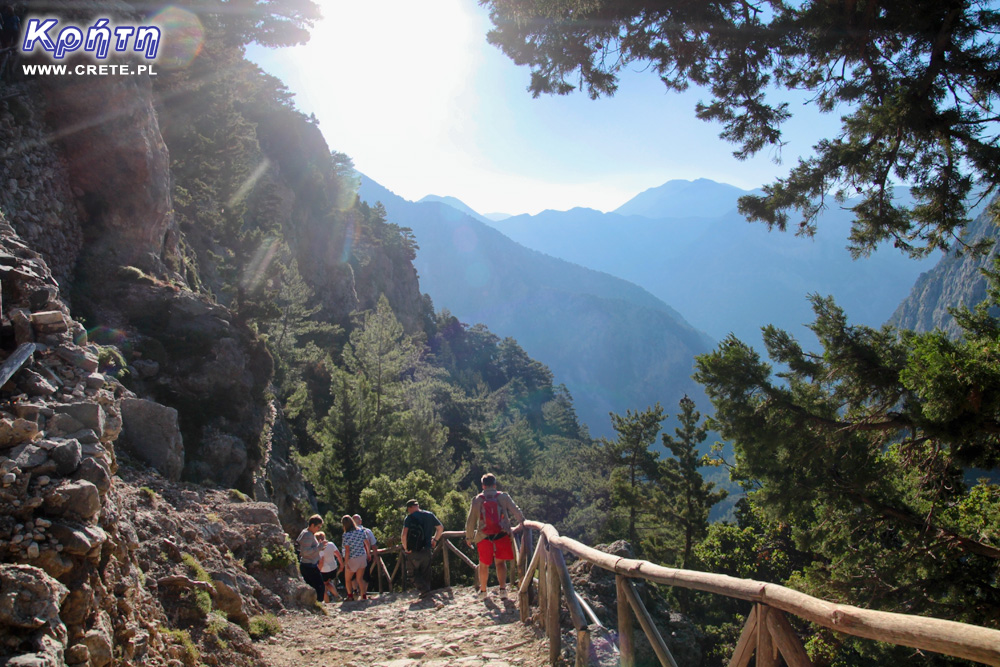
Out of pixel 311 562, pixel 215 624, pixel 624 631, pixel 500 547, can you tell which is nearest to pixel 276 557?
pixel 311 562

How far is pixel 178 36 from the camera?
17.3m

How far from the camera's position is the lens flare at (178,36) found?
1670cm

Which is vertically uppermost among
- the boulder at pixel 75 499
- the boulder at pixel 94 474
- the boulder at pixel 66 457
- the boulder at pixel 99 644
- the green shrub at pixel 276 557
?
the boulder at pixel 66 457

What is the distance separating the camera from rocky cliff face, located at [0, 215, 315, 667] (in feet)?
9.23

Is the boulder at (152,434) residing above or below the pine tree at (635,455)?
above

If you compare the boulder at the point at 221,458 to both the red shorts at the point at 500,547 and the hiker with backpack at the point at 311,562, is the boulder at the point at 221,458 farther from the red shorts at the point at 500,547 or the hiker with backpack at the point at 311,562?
the red shorts at the point at 500,547

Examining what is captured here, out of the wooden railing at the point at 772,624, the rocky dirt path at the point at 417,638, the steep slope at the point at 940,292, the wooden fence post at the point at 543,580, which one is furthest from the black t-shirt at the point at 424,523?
the steep slope at the point at 940,292

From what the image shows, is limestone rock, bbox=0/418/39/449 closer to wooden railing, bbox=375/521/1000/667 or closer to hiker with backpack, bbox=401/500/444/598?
wooden railing, bbox=375/521/1000/667

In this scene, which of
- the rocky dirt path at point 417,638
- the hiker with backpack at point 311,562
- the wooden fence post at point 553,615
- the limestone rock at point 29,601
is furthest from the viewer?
the hiker with backpack at point 311,562

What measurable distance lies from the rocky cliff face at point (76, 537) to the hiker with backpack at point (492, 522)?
2646mm

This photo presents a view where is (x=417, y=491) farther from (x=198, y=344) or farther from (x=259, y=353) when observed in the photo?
(x=198, y=344)

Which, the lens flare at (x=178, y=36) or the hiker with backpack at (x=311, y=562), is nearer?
the hiker with backpack at (x=311, y=562)

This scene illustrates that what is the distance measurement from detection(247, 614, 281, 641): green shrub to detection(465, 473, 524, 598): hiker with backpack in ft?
7.58

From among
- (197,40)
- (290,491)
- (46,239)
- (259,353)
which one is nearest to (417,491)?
(290,491)
